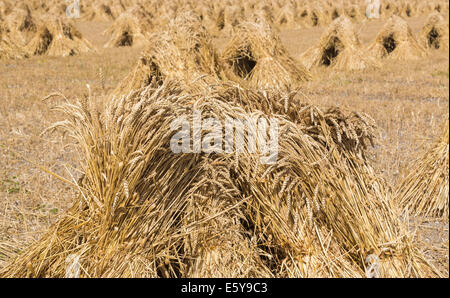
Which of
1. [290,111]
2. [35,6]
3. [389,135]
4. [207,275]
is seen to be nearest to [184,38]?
[389,135]

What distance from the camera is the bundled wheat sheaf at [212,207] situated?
8.39 ft

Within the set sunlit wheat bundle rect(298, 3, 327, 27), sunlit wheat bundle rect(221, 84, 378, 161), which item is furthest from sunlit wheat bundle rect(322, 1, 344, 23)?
sunlit wheat bundle rect(221, 84, 378, 161)

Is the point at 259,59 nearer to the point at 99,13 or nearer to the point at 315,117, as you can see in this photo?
the point at 315,117

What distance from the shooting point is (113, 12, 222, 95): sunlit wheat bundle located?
7.20m

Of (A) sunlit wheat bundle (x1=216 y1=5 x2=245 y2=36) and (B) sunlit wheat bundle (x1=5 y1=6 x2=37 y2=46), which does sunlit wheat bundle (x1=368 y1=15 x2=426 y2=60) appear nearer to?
(A) sunlit wheat bundle (x1=216 y1=5 x2=245 y2=36)

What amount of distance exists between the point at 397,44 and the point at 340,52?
9.28 feet

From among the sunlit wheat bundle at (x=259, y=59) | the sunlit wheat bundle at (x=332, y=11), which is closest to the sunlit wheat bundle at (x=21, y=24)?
the sunlit wheat bundle at (x=259, y=59)

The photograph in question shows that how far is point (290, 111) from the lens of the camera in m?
3.03

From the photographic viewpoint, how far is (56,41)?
1426cm

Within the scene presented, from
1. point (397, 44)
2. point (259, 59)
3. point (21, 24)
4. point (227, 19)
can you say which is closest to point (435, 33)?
point (397, 44)

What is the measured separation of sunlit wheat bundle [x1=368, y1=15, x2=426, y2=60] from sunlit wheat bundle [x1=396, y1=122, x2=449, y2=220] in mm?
9431

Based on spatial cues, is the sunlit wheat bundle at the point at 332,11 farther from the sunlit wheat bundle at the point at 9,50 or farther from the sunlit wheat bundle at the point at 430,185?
the sunlit wheat bundle at the point at 430,185
